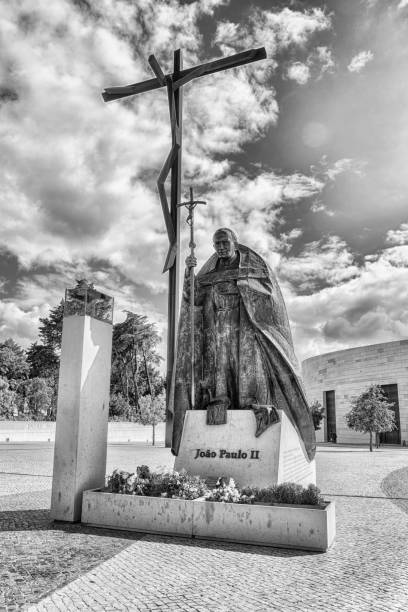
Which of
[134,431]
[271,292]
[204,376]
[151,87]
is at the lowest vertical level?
[134,431]

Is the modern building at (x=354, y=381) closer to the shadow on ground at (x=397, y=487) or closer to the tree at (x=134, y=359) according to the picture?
the tree at (x=134, y=359)

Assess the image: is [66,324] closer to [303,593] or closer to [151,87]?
[303,593]

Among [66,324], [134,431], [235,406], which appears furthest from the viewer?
[134,431]

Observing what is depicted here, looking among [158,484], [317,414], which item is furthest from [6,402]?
[158,484]

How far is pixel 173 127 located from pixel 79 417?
5.37m

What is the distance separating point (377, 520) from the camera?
6.61 meters

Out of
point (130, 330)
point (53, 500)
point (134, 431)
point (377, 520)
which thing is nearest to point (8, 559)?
point (53, 500)

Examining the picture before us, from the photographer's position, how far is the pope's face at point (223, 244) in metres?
7.77

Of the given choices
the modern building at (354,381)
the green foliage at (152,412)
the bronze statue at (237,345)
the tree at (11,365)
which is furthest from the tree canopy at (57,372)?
the bronze statue at (237,345)

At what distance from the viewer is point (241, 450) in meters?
6.50

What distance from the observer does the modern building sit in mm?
41812

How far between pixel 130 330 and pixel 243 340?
38.7m

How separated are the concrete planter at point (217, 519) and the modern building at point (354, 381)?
Answer: 122ft

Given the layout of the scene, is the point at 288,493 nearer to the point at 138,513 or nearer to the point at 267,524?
the point at 267,524
